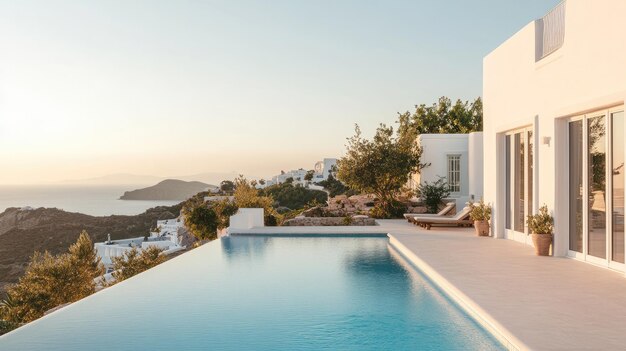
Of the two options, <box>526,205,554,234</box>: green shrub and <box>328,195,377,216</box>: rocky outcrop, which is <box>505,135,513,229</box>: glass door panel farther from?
<box>328,195,377,216</box>: rocky outcrop

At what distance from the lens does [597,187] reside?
962 centimetres

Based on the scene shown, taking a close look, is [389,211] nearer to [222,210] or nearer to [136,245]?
[222,210]

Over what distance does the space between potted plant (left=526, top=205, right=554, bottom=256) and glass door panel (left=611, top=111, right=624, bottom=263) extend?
5.72ft

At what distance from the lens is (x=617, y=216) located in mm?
8859

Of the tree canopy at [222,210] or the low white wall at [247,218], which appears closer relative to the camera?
the low white wall at [247,218]

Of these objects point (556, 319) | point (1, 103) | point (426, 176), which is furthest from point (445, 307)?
point (1, 103)

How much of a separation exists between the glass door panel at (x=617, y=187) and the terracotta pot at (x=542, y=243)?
1740 mm

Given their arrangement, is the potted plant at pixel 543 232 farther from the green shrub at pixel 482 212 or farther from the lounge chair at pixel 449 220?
the lounge chair at pixel 449 220

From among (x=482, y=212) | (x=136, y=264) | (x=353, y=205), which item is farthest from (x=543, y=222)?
(x=353, y=205)

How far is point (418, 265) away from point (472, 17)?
42.8 feet

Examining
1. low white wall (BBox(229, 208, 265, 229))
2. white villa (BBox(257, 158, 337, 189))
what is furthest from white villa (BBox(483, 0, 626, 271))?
white villa (BBox(257, 158, 337, 189))

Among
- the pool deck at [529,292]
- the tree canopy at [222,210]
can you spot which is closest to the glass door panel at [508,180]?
the pool deck at [529,292]

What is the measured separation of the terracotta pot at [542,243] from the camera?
1089 cm

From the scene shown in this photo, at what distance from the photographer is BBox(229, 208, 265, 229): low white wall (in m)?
17.9
